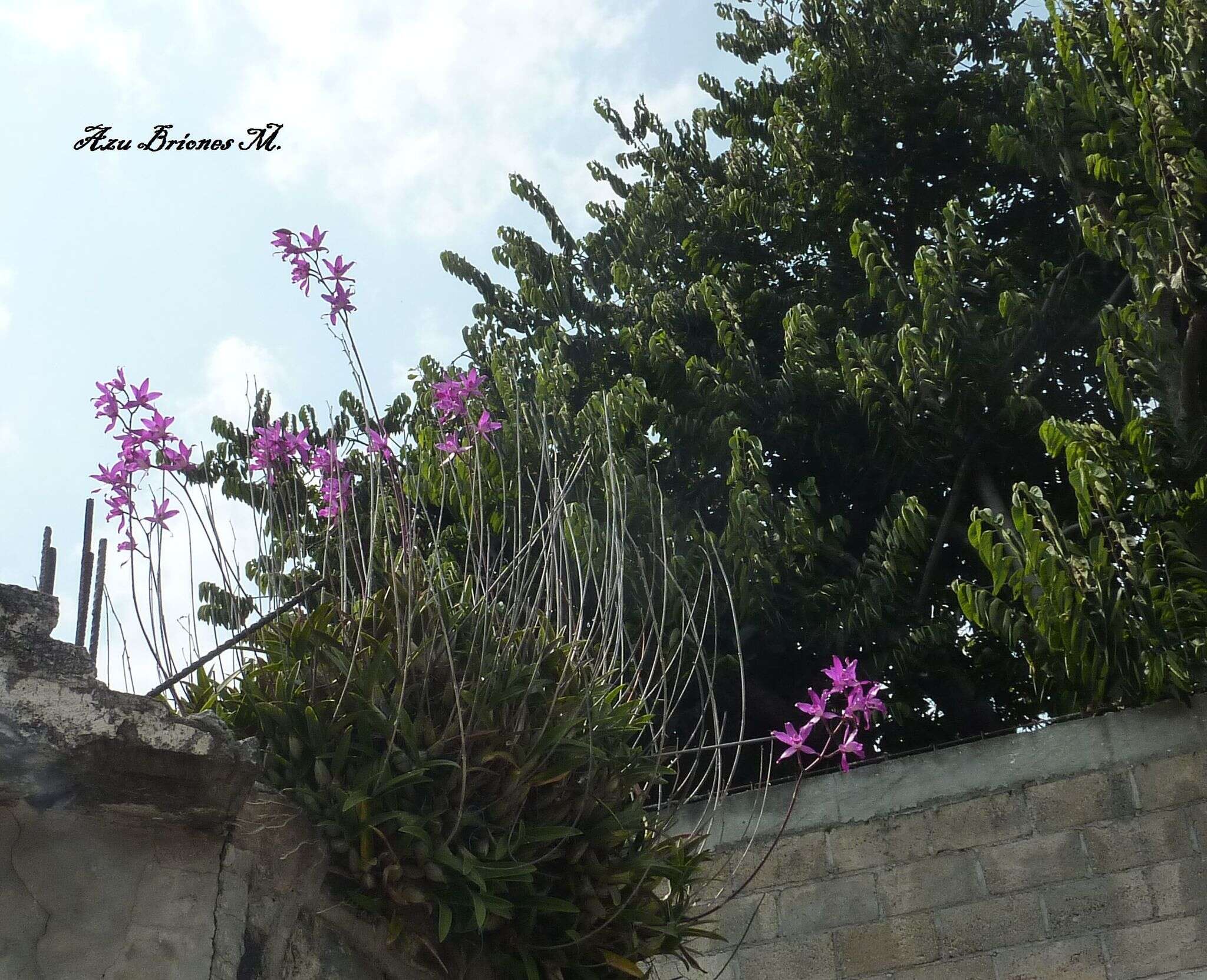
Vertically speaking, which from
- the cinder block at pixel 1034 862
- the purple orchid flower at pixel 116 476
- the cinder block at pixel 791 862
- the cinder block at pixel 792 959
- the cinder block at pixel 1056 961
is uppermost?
the purple orchid flower at pixel 116 476

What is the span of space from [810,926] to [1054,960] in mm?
942

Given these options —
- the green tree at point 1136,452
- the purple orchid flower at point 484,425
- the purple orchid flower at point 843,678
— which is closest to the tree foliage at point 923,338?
the green tree at point 1136,452

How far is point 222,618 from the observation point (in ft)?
25.1

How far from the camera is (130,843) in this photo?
8.02 feet

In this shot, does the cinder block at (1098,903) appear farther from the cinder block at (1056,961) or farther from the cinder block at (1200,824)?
the cinder block at (1200,824)

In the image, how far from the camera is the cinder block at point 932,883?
489cm

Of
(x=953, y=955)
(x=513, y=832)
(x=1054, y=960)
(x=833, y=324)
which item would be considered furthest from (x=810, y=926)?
(x=833, y=324)

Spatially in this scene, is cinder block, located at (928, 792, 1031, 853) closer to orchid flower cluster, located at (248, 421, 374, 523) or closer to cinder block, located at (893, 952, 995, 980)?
cinder block, located at (893, 952, 995, 980)

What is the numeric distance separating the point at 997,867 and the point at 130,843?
3568 mm

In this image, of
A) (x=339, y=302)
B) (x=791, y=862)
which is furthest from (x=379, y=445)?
(x=791, y=862)

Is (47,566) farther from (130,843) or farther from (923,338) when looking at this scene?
(923,338)

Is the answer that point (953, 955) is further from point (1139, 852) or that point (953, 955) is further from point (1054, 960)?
point (1139, 852)

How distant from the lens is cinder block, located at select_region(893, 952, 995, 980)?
4727 mm

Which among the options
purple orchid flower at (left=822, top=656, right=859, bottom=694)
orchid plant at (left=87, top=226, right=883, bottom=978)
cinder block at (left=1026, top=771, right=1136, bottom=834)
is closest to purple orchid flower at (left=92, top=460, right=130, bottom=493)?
orchid plant at (left=87, top=226, right=883, bottom=978)
